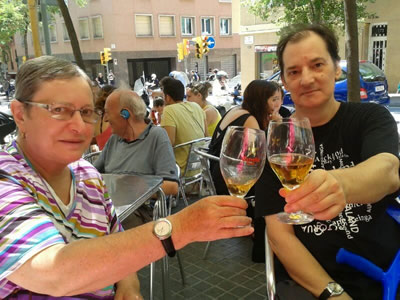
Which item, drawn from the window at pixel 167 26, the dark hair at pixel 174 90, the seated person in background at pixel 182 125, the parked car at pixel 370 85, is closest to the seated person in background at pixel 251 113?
the seated person in background at pixel 182 125

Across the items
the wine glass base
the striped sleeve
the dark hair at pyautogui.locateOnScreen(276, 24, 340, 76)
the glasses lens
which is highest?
the dark hair at pyautogui.locateOnScreen(276, 24, 340, 76)

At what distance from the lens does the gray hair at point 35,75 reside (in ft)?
4.09

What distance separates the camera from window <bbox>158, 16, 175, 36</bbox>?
32.8 meters

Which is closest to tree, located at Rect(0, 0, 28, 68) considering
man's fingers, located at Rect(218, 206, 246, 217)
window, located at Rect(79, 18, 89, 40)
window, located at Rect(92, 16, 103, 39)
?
window, located at Rect(79, 18, 89, 40)

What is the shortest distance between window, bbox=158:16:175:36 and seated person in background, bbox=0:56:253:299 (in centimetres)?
3317

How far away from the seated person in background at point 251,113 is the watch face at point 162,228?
8.47 ft

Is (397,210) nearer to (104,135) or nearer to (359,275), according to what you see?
(359,275)

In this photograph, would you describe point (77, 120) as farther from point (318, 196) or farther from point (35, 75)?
point (318, 196)

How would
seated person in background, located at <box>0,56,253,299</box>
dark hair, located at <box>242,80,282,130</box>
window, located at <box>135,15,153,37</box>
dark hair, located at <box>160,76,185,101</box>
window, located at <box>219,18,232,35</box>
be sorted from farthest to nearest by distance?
window, located at <box>219,18,232,35</box>
window, located at <box>135,15,153,37</box>
dark hair, located at <box>160,76,185,101</box>
dark hair, located at <box>242,80,282,130</box>
seated person in background, located at <box>0,56,253,299</box>

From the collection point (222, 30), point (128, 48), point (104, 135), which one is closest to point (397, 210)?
point (104, 135)

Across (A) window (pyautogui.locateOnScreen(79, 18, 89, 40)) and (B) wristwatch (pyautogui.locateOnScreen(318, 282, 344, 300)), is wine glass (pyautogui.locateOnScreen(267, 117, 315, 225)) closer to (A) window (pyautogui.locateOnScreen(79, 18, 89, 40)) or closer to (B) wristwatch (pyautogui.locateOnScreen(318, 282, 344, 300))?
(B) wristwatch (pyautogui.locateOnScreen(318, 282, 344, 300))

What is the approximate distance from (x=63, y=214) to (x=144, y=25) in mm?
32995

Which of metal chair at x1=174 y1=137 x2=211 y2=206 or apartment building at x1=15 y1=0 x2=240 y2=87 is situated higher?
apartment building at x1=15 y1=0 x2=240 y2=87

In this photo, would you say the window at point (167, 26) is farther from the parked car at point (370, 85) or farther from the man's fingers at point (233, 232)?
the man's fingers at point (233, 232)
